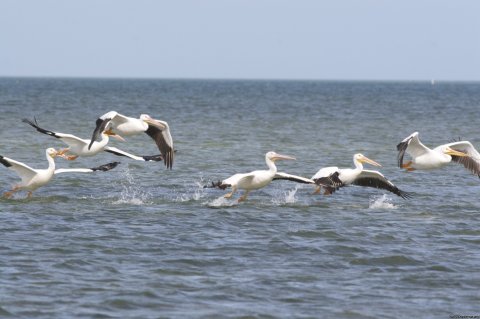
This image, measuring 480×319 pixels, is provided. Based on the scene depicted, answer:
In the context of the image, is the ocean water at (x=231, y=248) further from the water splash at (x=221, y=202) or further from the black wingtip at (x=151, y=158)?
the black wingtip at (x=151, y=158)

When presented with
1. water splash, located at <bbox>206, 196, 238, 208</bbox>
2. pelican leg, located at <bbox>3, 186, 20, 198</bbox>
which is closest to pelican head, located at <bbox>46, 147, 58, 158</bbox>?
pelican leg, located at <bbox>3, 186, 20, 198</bbox>

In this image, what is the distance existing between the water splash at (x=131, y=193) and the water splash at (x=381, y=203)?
13.1ft

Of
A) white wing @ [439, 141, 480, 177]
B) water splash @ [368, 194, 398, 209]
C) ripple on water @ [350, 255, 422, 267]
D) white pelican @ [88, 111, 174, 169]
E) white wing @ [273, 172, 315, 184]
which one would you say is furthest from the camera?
white wing @ [439, 141, 480, 177]

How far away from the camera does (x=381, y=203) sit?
17656 mm

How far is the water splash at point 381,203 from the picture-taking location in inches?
686

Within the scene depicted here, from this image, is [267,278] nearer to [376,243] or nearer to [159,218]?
[376,243]

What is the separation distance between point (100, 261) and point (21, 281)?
1363 millimetres

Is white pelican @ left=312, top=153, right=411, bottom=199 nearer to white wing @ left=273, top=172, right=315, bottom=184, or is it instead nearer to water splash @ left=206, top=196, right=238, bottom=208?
white wing @ left=273, top=172, right=315, bottom=184

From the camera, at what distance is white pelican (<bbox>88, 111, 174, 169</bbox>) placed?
54.5 feet

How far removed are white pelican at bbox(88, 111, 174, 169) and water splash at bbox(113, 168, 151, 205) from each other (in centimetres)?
86

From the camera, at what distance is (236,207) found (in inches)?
665

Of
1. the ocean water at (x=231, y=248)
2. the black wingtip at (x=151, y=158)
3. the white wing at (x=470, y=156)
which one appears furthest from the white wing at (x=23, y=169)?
the white wing at (x=470, y=156)

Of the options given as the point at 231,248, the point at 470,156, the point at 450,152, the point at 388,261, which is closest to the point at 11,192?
the point at 231,248

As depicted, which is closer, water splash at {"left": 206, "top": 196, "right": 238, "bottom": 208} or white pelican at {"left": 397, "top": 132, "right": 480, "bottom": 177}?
water splash at {"left": 206, "top": 196, "right": 238, "bottom": 208}
